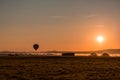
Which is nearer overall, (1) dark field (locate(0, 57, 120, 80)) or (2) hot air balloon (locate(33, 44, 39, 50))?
(1) dark field (locate(0, 57, 120, 80))

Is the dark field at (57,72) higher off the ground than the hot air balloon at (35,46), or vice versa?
the hot air balloon at (35,46)

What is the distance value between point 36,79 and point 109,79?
23.5 feet

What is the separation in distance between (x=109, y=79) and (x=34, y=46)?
125 m

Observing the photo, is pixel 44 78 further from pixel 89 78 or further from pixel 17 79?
pixel 89 78

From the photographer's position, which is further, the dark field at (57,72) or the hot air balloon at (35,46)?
the hot air balloon at (35,46)

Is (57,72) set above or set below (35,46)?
below

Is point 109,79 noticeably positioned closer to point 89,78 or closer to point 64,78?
point 89,78

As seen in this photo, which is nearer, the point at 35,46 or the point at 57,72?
the point at 57,72

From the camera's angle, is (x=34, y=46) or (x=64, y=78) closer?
(x=64, y=78)

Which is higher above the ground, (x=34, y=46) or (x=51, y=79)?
(x=34, y=46)

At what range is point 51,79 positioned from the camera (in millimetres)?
26734

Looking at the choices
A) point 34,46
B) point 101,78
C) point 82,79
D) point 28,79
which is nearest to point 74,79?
point 82,79

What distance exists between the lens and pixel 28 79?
87.2ft

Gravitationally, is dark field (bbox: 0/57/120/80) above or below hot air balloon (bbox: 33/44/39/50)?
below
